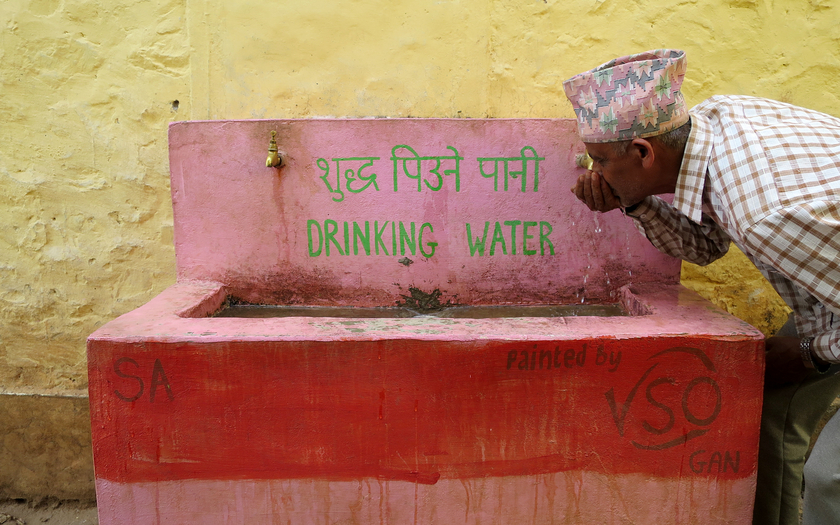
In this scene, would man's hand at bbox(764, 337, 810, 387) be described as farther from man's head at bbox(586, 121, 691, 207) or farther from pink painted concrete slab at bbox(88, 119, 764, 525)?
man's head at bbox(586, 121, 691, 207)

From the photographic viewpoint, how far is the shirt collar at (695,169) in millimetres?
1599

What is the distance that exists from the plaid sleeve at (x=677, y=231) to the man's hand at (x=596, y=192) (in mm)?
104

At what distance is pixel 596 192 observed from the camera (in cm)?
187

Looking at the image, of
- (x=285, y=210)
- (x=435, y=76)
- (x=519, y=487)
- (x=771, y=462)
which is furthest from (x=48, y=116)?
(x=771, y=462)

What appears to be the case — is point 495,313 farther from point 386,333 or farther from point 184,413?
point 184,413

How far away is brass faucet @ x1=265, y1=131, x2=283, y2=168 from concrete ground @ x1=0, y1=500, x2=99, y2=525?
6.37ft

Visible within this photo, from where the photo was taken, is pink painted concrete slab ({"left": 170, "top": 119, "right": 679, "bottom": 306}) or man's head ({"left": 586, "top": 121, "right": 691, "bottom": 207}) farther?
pink painted concrete slab ({"left": 170, "top": 119, "right": 679, "bottom": 306})

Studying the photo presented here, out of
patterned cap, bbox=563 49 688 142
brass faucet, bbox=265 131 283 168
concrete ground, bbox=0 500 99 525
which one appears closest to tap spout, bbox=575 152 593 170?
patterned cap, bbox=563 49 688 142

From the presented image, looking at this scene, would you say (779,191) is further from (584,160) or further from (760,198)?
(584,160)

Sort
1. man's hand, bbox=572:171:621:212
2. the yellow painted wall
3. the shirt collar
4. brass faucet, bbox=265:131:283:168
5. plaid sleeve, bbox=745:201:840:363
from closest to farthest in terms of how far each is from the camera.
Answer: plaid sleeve, bbox=745:201:840:363 → the shirt collar → man's hand, bbox=572:171:621:212 → brass faucet, bbox=265:131:283:168 → the yellow painted wall

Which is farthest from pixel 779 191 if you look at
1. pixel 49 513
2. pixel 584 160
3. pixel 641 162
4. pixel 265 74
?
pixel 49 513

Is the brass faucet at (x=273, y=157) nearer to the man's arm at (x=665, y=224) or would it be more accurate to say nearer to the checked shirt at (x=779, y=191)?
the man's arm at (x=665, y=224)

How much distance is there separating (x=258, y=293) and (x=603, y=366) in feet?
4.52

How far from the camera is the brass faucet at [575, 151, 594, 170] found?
7.06 feet
